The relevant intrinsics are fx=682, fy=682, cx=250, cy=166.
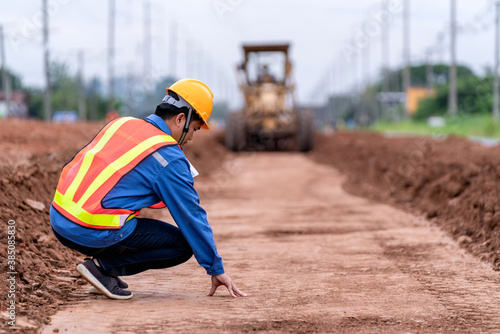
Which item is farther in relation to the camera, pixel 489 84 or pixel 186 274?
pixel 489 84

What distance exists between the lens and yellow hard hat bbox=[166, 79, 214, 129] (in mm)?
5055

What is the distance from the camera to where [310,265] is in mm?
6656

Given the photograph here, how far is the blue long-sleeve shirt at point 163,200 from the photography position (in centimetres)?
478

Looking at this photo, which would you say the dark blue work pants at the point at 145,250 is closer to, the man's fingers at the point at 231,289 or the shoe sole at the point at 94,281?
the shoe sole at the point at 94,281

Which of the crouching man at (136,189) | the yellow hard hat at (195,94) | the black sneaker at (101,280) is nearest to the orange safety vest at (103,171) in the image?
the crouching man at (136,189)

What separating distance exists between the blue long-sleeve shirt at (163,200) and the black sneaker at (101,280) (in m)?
0.29

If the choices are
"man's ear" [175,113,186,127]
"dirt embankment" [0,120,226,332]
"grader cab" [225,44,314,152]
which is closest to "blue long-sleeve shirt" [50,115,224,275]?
"man's ear" [175,113,186,127]

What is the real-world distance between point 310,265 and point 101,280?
226cm

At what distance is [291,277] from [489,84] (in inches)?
1218

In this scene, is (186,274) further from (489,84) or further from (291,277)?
(489,84)

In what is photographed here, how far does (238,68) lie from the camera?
3039 cm

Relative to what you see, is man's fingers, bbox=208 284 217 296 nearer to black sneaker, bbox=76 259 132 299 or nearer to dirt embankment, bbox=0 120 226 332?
black sneaker, bbox=76 259 132 299

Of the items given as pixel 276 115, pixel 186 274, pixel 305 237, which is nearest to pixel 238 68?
pixel 276 115

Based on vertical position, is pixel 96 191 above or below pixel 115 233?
above
